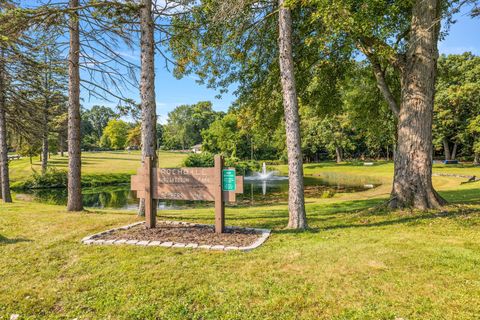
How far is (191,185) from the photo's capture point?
538 centimetres

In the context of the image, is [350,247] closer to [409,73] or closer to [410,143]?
[410,143]

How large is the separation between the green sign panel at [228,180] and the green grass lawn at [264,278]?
1.10 metres

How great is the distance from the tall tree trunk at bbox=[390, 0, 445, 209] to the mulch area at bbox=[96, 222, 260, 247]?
3.92m

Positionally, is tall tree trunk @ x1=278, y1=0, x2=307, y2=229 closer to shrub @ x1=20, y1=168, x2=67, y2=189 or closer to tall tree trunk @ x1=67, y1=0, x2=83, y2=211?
tall tree trunk @ x1=67, y1=0, x2=83, y2=211

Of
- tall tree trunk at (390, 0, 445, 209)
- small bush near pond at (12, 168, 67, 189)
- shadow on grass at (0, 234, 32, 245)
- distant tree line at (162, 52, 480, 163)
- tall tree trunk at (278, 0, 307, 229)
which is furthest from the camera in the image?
small bush near pond at (12, 168, 67, 189)

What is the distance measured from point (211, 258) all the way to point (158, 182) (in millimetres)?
2239

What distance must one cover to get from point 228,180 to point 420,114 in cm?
468

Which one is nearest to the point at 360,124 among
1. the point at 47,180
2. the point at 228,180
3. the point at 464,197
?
the point at 464,197

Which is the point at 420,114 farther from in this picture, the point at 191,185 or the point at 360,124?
the point at 360,124

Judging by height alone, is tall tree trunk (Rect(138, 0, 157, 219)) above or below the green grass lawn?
above

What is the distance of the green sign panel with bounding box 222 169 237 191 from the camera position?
5035 mm

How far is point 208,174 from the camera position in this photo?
5262 mm

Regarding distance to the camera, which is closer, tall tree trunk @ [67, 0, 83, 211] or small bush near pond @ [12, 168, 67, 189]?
tall tree trunk @ [67, 0, 83, 211]

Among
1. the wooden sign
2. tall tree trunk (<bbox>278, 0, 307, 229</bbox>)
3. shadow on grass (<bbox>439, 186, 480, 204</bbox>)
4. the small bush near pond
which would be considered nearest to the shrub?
the small bush near pond
